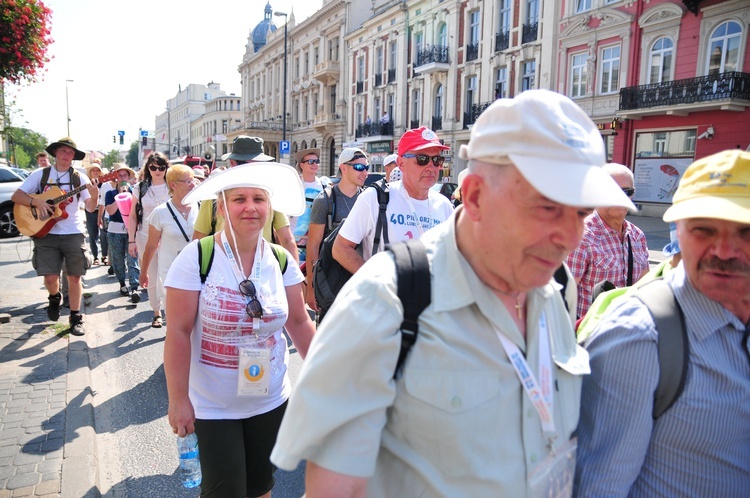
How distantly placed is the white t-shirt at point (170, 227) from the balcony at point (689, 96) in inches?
755

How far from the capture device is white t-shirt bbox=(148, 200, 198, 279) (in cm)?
533

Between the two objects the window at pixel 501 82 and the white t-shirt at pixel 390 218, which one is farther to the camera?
the window at pixel 501 82

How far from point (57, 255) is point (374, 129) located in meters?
31.6

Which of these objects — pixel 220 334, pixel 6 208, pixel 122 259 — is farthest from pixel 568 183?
pixel 6 208

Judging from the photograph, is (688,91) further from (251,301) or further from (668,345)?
(668,345)

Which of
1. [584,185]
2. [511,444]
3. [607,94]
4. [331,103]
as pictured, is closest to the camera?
[584,185]

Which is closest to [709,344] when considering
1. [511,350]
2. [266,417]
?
[511,350]

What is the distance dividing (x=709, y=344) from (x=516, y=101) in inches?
35.1

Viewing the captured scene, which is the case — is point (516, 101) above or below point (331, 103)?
below

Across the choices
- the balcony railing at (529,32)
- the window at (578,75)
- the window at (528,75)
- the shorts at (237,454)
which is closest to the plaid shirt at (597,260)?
the shorts at (237,454)

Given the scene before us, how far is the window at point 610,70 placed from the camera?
22.2 m

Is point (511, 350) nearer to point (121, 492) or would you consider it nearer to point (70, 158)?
point (121, 492)

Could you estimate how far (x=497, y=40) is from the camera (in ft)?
90.2

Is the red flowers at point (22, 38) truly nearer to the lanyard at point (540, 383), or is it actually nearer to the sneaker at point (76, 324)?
the sneaker at point (76, 324)
